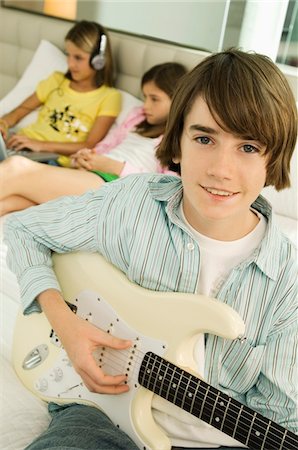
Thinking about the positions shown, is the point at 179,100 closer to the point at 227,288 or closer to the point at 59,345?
the point at 227,288

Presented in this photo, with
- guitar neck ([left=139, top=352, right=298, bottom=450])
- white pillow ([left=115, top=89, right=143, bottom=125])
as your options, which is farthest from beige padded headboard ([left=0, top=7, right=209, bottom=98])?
guitar neck ([left=139, top=352, right=298, bottom=450])

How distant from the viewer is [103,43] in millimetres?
2570

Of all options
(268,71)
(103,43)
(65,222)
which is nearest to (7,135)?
(103,43)

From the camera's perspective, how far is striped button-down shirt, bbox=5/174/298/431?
3.09 feet

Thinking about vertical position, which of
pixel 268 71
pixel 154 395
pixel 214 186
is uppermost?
pixel 268 71

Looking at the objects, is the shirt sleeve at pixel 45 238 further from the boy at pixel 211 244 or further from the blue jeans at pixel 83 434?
the blue jeans at pixel 83 434

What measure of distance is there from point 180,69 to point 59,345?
1.50m

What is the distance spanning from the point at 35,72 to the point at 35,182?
122cm

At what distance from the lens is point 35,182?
183 centimetres

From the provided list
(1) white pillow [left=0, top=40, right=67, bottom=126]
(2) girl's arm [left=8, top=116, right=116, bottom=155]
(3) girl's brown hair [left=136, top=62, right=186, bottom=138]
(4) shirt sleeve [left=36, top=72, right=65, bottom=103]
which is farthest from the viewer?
(1) white pillow [left=0, top=40, right=67, bottom=126]

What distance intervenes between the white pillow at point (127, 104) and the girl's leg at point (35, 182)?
2.33 ft

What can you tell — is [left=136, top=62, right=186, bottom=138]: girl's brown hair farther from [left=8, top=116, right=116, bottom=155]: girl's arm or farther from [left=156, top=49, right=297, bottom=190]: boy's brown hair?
[left=156, top=49, right=297, bottom=190]: boy's brown hair

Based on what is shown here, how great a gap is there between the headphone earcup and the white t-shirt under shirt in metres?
1.68

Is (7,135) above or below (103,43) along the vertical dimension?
below
